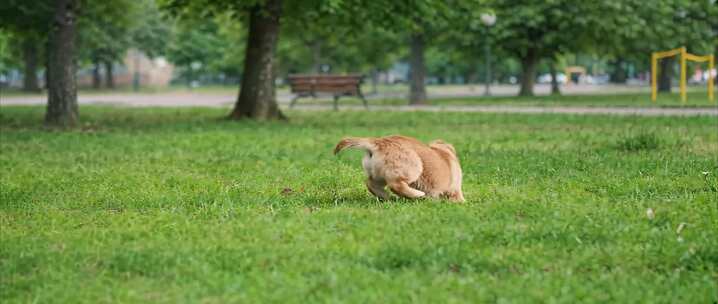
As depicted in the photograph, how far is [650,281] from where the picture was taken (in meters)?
4.84

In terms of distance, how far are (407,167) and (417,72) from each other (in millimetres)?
26430

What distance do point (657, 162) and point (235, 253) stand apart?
5892mm

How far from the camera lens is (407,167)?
678cm

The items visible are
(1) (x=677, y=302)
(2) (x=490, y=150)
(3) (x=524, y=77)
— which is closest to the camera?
(1) (x=677, y=302)

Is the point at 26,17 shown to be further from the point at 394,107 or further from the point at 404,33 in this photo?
the point at 404,33

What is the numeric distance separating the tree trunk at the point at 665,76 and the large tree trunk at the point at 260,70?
27.4m

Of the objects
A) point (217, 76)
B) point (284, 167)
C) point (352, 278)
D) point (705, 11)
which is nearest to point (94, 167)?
point (284, 167)

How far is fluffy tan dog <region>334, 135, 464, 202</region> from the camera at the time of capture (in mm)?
6770

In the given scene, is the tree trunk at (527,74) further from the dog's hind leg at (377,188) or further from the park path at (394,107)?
the dog's hind leg at (377,188)

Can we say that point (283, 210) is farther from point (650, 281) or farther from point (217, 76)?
point (217, 76)

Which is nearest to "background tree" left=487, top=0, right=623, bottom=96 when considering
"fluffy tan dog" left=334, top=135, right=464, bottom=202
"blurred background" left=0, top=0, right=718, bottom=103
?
"blurred background" left=0, top=0, right=718, bottom=103

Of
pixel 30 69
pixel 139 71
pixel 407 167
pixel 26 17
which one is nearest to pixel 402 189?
pixel 407 167

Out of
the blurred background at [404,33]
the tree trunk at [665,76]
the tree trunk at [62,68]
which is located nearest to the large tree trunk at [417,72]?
the blurred background at [404,33]

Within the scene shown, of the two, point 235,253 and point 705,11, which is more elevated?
point 705,11
